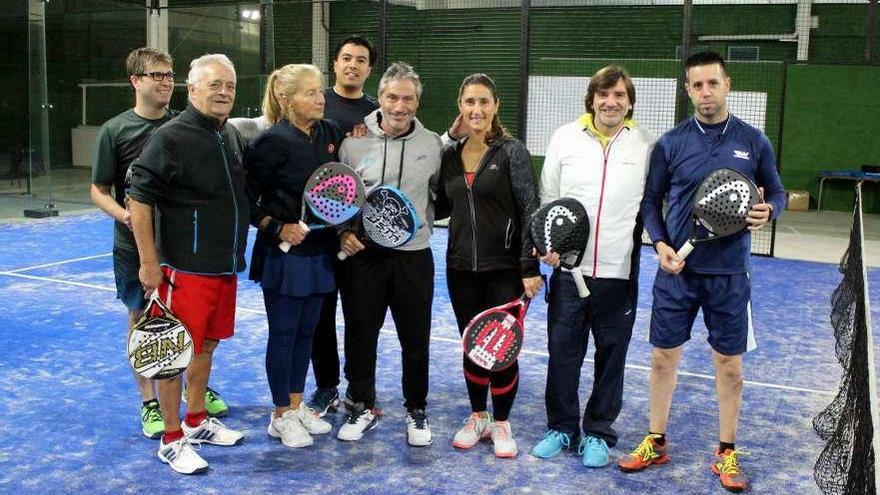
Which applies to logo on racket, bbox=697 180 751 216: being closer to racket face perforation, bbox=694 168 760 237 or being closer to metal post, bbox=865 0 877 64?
racket face perforation, bbox=694 168 760 237

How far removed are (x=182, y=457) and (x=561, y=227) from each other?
5.92ft

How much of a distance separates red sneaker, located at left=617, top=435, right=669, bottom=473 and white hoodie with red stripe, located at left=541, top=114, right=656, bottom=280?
28.7 inches

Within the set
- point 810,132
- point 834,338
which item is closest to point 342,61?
point 834,338

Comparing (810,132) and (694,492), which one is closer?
(694,492)

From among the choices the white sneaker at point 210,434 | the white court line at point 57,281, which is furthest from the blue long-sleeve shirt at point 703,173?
the white court line at point 57,281

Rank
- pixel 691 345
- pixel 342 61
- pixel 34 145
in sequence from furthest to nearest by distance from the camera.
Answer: pixel 34 145
pixel 691 345
pixel 342 61

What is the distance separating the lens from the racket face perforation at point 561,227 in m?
3.50

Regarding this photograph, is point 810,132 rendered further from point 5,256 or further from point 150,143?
point 150,143

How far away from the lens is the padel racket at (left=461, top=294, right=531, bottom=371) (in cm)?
360

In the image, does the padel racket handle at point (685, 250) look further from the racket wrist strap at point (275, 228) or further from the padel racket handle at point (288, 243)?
the racket wrist strap at point (275, 228)

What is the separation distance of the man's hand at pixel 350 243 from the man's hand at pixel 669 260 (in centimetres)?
125

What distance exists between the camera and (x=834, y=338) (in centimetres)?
598

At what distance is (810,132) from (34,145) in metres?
12.6

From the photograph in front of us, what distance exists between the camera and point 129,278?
3934 mm
